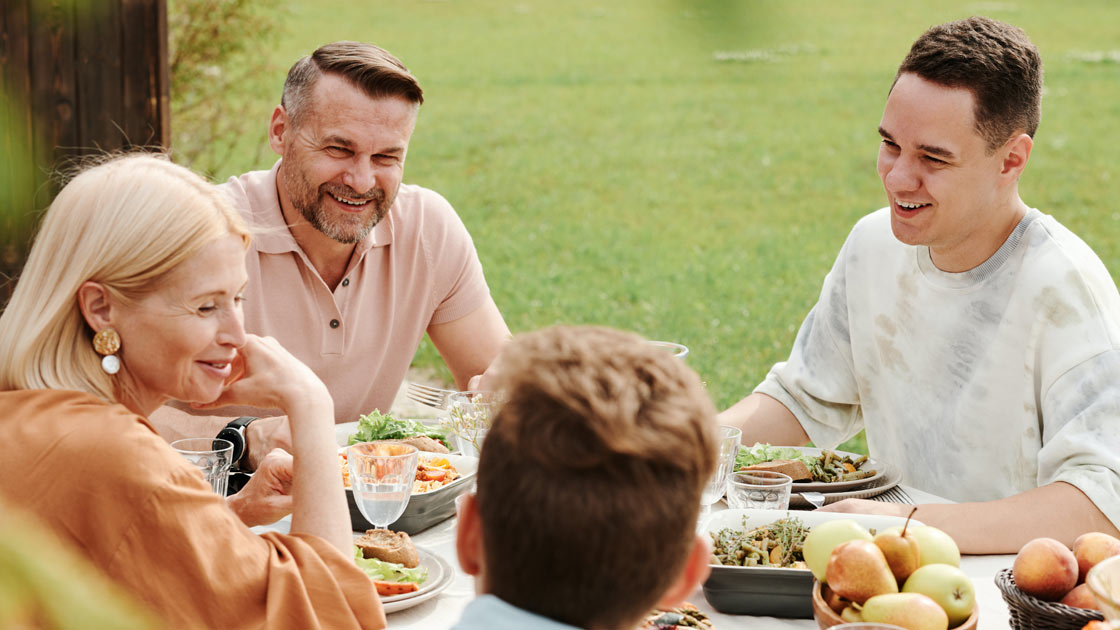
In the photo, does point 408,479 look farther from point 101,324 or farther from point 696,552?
point 696,552

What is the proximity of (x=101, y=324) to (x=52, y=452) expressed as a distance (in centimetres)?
25

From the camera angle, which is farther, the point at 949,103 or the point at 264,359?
the point at 949,103

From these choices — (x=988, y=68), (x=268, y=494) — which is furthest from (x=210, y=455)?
(x=988, y=68)

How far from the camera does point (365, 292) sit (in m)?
3.40

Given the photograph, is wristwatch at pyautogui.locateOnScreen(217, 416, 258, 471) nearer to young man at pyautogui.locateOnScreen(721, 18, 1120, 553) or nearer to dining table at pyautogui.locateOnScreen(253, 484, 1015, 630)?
dining table at pyautogui.locateOnScreen(253, 484, 1015, 630)

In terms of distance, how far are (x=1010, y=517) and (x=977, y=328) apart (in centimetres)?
67

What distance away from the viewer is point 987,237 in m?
2.74

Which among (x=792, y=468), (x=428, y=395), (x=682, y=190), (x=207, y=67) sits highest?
(x=207, y=67)

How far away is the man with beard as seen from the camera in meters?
3.25

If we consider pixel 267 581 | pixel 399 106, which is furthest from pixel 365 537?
pixel 399 106

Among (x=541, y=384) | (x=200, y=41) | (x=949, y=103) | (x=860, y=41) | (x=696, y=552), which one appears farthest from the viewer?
(x=200, y=41)

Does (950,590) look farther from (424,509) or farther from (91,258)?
(91,258)

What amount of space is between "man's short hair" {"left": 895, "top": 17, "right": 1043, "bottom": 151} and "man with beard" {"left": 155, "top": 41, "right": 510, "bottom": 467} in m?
1.49

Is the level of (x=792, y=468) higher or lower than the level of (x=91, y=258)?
lower
